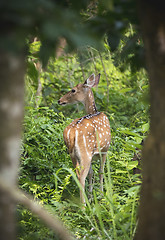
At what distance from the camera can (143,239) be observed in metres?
1.95

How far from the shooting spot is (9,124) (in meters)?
1.71

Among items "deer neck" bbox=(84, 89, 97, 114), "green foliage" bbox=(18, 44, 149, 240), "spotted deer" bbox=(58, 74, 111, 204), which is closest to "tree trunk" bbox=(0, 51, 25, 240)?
"green foliage" bbox=(18, 44, 149, 240)

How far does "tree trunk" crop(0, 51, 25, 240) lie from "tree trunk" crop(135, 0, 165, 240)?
24.4 inches

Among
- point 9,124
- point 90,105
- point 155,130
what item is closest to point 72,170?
point 90,105

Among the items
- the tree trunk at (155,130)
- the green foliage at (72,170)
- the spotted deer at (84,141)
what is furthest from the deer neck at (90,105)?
the tree trunk at (155,130)

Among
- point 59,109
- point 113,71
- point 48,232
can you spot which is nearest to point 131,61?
point 48,232

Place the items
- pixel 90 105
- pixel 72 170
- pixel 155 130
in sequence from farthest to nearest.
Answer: pixel 90 105 < pixel 72 170 < pixel 155 130

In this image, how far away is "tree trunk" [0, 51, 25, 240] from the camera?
169 centimetres

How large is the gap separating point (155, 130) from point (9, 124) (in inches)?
27.6

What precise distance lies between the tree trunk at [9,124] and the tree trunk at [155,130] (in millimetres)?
619

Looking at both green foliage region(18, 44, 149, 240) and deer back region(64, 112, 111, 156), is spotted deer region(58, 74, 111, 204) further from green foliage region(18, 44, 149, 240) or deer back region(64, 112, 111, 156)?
green foliage region(18, 44, 149, 240)

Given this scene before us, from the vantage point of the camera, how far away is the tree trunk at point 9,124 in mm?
1689

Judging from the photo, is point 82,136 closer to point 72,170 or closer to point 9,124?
point 72,170

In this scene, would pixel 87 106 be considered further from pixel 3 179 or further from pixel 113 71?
pixel 3 179
